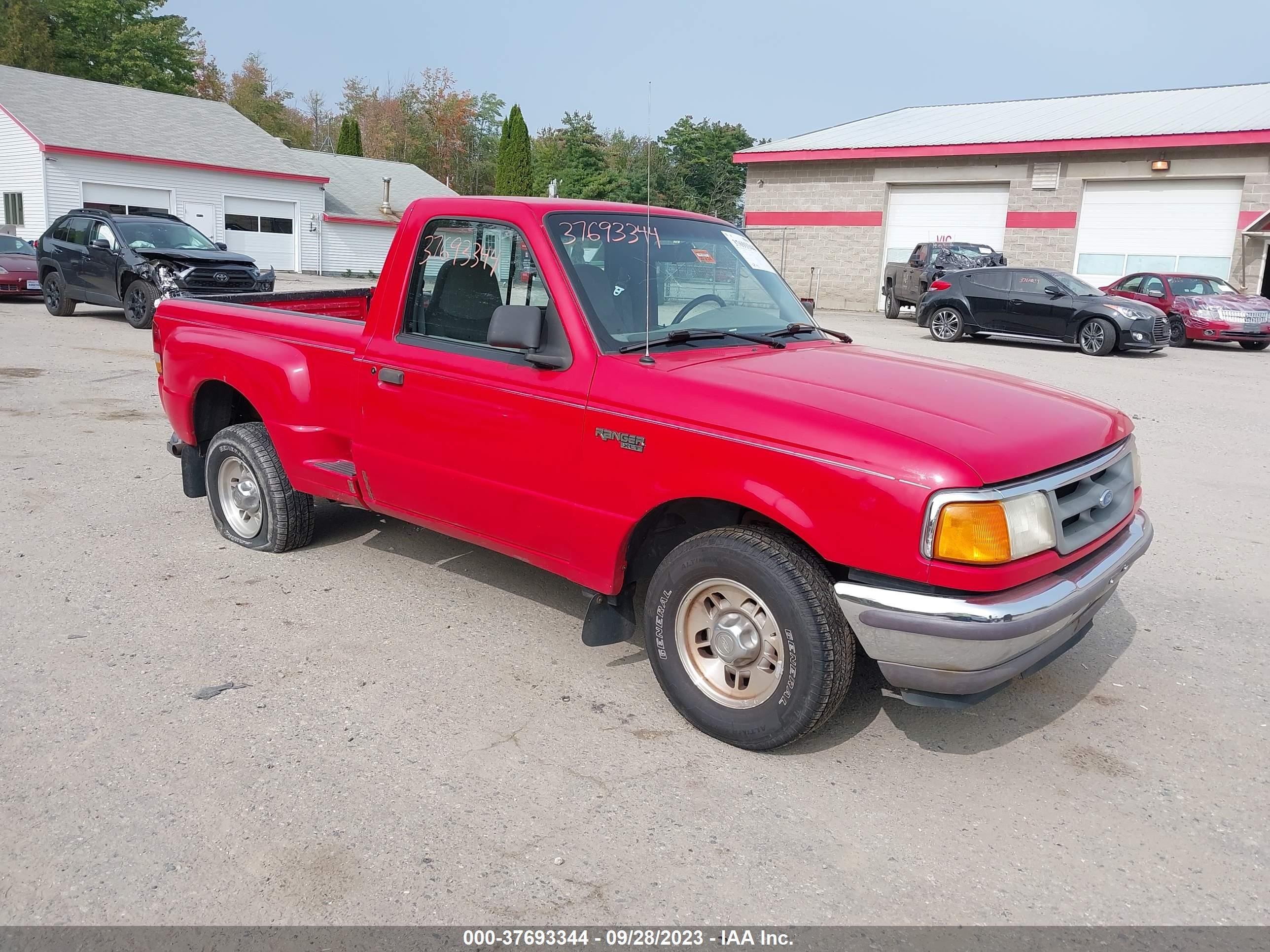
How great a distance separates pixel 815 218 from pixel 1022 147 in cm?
739

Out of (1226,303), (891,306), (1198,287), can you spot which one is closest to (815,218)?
(891,306)

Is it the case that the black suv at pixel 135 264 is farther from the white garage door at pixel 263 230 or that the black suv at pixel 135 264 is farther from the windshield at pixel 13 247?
the white garage door at pixel 263 230

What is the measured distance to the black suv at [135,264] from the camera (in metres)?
16.2

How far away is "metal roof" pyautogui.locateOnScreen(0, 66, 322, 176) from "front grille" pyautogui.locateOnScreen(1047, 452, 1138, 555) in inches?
1342

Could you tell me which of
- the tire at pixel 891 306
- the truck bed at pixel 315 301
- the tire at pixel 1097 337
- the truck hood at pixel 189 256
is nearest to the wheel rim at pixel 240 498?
the truck bed at pixel 315 301

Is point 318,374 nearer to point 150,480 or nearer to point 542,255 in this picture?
point 542,255

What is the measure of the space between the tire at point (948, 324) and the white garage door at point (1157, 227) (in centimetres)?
1061

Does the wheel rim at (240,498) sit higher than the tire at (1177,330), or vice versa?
the tire at (1177,330)

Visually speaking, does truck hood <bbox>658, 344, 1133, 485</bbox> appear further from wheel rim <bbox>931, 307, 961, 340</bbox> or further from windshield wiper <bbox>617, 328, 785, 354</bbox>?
wheel rim <bbox>931, 307, 961, 340</bbox>

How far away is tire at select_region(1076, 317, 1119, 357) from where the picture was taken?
706 inches

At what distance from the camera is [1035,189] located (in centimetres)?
2927

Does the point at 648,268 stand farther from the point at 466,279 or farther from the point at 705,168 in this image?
the point at 705,168

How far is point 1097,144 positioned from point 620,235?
2767 centimetres

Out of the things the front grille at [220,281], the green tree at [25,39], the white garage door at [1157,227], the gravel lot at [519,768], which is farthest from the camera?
the green tree at [25,39]
